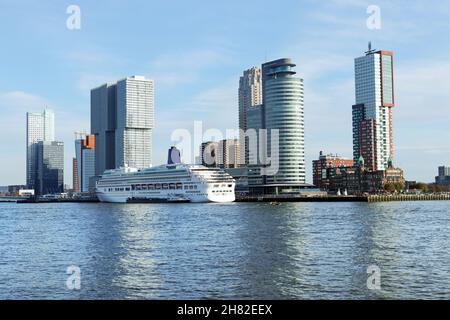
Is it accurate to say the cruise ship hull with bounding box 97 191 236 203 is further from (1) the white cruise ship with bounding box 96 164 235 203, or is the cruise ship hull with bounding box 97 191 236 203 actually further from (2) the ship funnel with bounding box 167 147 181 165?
(2) the ship funnel with bounding box 167 147 181 165

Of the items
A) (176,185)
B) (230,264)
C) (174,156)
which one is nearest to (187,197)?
(176,185)

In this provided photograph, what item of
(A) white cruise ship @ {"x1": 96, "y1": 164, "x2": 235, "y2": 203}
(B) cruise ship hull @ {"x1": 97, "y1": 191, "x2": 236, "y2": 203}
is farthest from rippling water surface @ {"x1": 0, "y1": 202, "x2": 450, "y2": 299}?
(A) white cruise ship @ {"x1": 96, "y1": 164, "x2": 235, "y2": 203}

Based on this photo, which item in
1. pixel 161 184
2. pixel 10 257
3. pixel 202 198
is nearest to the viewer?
pixel 10 257

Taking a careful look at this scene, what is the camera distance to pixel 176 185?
167m

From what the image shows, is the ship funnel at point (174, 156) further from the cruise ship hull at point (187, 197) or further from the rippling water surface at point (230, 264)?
the rippling water surface at point (230, 264)

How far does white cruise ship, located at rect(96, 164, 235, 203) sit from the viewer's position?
531 ft

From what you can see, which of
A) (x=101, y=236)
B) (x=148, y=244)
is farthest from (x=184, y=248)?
(x=101, y=236)

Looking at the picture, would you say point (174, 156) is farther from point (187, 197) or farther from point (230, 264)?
point (230, 264)

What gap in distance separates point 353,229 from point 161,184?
118 meters

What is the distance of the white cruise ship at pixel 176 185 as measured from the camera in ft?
531
